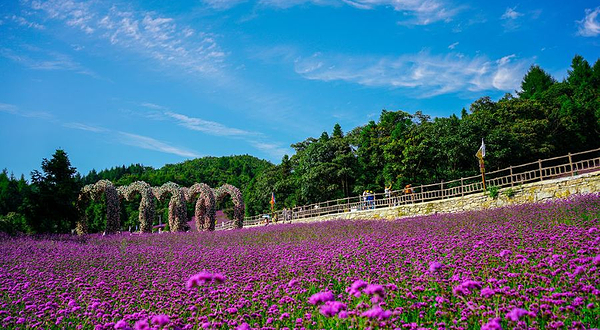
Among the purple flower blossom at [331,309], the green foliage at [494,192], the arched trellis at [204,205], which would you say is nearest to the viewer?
the purple flower blossom at [331,309]

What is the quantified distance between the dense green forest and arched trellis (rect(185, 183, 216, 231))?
6844 millimetres

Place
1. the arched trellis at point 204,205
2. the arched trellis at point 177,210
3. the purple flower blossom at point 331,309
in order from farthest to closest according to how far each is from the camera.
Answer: the arched trellis at point 204,205 < the arched trellis at point 177,210 < the purple flower blossom at point 331,309

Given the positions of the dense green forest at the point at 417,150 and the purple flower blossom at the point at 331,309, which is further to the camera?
the dense green forest at the point at 417,150

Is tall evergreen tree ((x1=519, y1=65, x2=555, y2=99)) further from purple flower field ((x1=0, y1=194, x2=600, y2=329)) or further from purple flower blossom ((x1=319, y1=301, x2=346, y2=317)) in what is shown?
purple flower blossom ((x1=319, y1=301, x2=346, y2=317))

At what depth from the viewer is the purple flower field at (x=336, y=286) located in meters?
3.61

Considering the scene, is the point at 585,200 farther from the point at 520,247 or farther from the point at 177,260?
the point at 177,260

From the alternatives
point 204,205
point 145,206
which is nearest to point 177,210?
point 204,205

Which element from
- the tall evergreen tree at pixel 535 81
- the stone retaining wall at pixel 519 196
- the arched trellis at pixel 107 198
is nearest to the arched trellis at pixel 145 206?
the arched trellis at pixel 107 198

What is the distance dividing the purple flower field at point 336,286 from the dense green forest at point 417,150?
401 inches

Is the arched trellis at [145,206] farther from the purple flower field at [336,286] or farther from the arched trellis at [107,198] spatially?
the purple flower field at [336,286]

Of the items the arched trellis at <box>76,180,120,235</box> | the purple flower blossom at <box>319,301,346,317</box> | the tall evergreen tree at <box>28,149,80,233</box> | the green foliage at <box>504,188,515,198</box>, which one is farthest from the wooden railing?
the purple flower blossom at <box>319,301,346,317</box>

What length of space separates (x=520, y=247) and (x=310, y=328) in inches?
157

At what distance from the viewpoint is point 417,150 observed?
34.2 m

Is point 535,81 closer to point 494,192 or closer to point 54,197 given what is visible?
point 494,192
